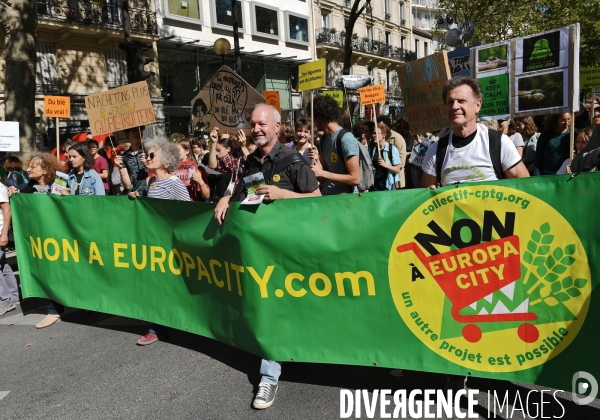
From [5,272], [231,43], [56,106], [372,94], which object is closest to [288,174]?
[5,272]

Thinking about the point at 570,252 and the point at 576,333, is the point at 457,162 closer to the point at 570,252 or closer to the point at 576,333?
the point at 570,252

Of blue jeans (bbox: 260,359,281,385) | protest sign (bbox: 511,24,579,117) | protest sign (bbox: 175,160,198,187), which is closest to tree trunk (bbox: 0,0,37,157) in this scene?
protest sign (bbox: 175,160,198,187)

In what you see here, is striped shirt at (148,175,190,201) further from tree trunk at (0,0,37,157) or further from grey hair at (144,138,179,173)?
tree trunk at (0,0,37,157)

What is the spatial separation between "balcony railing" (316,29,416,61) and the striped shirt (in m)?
34.3

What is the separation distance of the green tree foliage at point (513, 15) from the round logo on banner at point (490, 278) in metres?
22.7

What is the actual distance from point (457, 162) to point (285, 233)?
3.80 feet

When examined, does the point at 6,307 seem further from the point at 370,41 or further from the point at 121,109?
the point at 370,41

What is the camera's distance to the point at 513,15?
25.5m

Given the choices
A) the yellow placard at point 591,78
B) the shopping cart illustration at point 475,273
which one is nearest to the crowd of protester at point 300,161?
the shopping cart illustration at point 475,273

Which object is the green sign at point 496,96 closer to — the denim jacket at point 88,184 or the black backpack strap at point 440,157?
the black backpack strap at point 440,157

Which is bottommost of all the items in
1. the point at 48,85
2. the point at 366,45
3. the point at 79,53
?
the point at 48,85

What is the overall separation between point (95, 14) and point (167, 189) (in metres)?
22.5

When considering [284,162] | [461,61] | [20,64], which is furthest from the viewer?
[20,64]

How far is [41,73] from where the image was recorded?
869 inches
